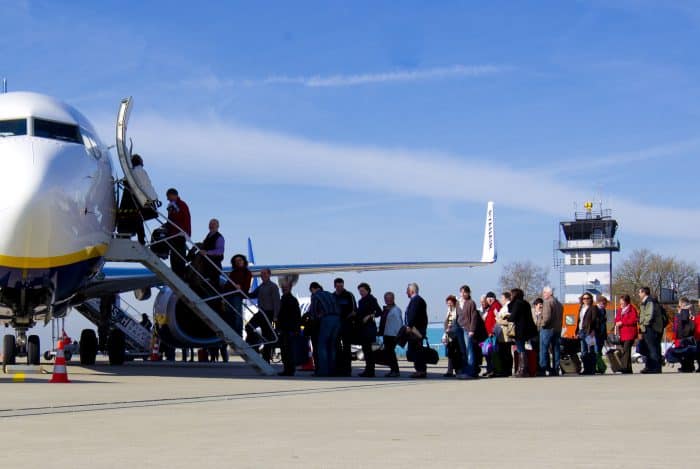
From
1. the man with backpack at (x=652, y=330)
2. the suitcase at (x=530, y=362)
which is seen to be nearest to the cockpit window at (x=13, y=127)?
the suitcase at (x=530, y=362)

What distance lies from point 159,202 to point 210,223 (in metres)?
1.08

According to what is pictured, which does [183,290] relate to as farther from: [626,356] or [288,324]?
[626,356]

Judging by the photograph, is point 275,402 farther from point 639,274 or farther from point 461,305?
point 639,274

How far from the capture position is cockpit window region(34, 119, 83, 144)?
14.6 metres

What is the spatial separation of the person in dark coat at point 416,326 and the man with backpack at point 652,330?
14.8 feet

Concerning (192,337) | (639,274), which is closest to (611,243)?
(639,274)

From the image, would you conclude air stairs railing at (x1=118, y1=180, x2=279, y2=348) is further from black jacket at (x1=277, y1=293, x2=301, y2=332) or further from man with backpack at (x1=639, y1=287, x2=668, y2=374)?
Result: man with backpack at (x1=639, y1=287, x2=668, y2=374)

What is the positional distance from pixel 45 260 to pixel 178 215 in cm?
394

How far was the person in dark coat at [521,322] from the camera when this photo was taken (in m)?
16.5

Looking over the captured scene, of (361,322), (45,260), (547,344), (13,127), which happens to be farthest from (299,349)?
(13,127)

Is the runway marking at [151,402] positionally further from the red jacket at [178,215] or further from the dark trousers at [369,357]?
the red jacket at [178,215]

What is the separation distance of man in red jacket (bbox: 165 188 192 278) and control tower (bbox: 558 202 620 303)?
249ft

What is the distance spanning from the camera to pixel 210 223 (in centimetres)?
1744

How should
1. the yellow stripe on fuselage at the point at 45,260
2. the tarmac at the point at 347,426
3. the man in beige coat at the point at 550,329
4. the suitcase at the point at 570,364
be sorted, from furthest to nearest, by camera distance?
Answer: 1. the suitcase at the point at 570,364
2. the man in beige coat at the point at 550,329
3. the yellow stripe on fuselage at the point at 45,260
4. the tarmac at the point at 347,426
